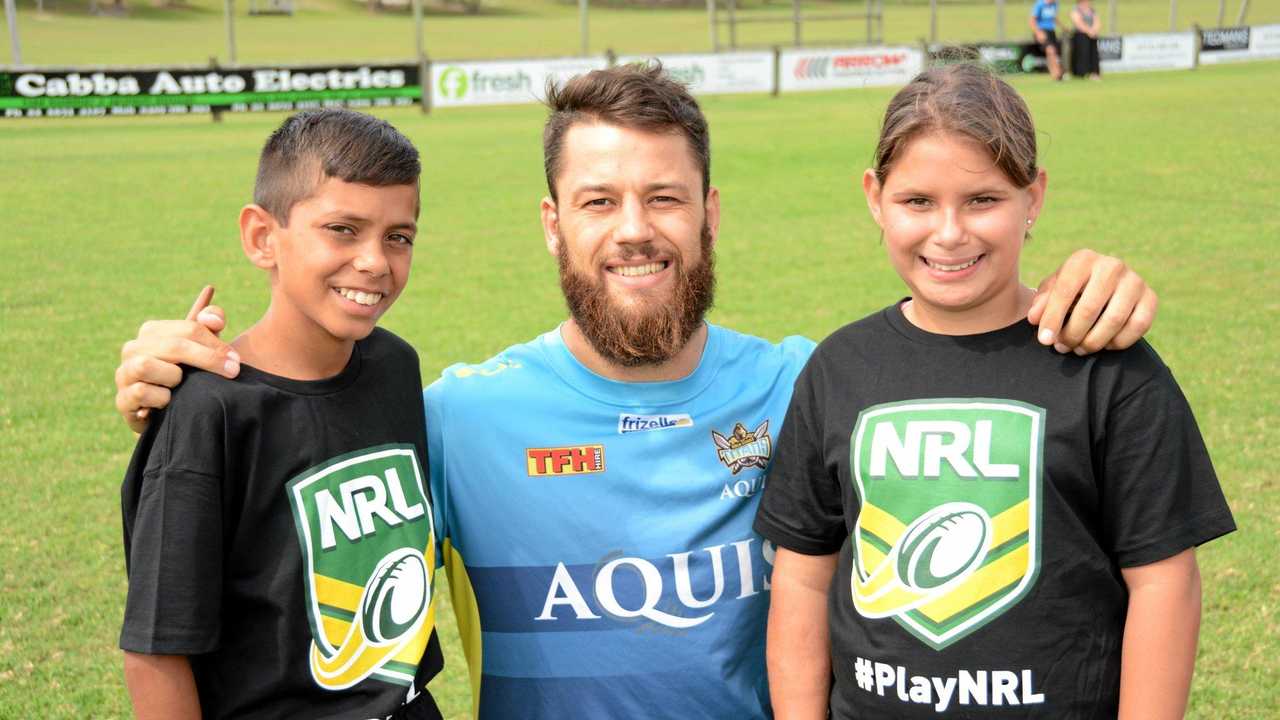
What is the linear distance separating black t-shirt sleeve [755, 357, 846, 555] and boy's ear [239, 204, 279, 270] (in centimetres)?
110

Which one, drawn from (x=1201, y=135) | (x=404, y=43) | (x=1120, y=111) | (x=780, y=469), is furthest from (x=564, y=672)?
(x=404, y=43)

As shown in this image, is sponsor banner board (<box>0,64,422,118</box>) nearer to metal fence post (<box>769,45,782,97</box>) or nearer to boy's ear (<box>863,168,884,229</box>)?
metal fence post (<box>769,45,782,97</box>)

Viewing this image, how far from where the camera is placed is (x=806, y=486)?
8.23 ft

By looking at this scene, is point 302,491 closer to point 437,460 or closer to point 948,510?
point 437,460

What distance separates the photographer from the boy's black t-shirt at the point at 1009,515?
7.32 ft

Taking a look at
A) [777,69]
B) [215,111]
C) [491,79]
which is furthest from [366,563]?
[777,69]

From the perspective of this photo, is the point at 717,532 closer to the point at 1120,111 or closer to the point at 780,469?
the point at 780,469

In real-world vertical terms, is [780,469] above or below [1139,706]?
above

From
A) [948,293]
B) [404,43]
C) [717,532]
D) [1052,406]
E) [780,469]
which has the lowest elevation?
[717,532]

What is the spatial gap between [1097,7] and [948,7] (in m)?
7.79

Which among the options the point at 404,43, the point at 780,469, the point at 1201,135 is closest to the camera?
the point at 780,469

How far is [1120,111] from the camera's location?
75.3 feet

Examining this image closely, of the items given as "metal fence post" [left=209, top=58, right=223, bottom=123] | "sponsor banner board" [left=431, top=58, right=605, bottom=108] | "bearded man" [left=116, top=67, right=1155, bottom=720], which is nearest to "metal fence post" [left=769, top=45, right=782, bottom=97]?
"sponsor banner board" [left=431, top=58, right=605, bottom=108]

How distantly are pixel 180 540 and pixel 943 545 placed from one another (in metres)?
1.35
